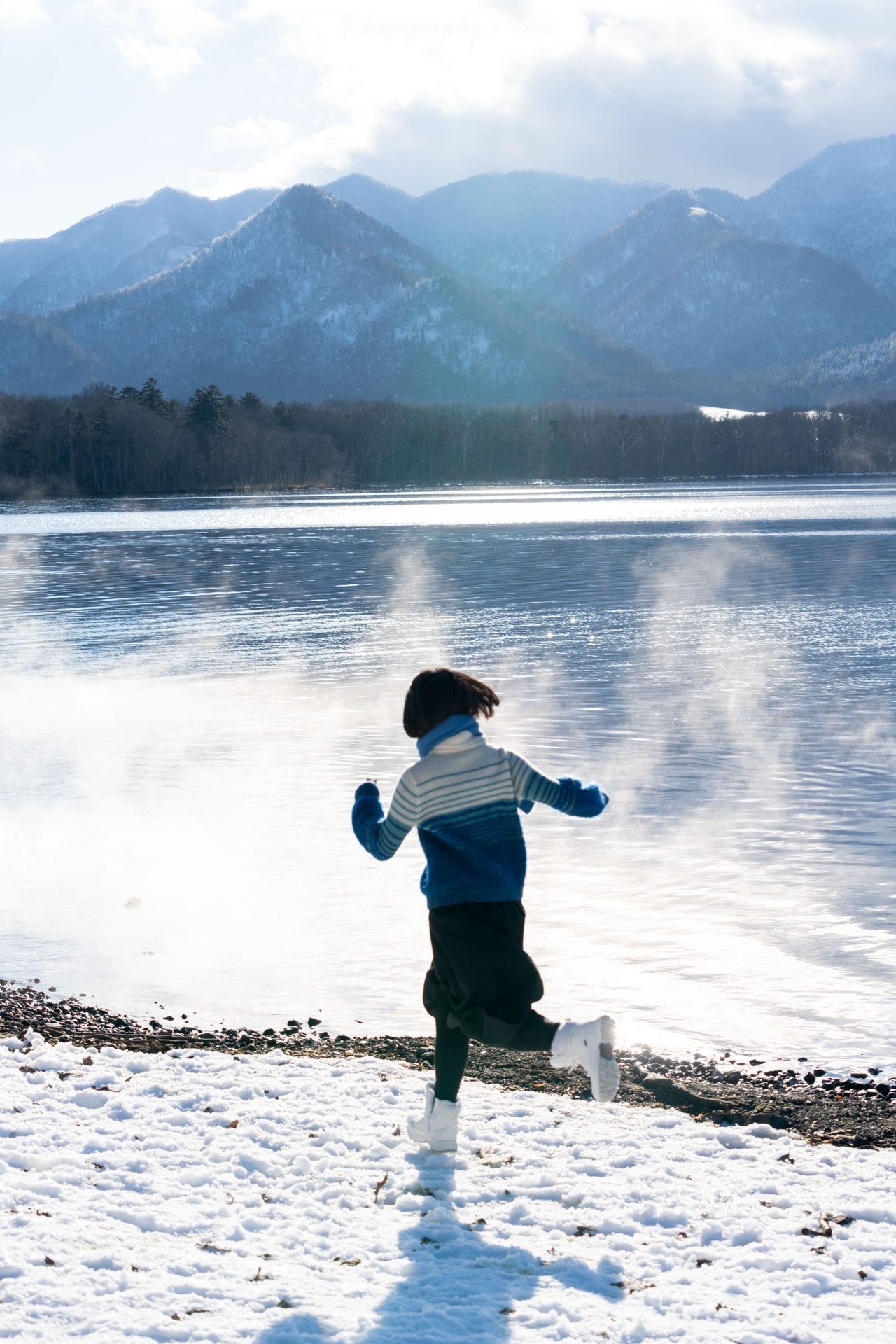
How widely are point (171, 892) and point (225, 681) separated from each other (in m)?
10.0

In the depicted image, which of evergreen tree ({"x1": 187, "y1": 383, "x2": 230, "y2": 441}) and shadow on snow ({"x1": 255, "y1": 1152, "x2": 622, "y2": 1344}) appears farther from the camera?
evergreen tree ({"x1": 187, "y1": 383, "x2": 230, "y2": 441})

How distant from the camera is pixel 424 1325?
3.86 metres

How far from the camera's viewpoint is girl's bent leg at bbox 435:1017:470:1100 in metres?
5.05

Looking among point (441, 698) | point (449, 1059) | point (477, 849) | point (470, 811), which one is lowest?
point (449, 1059)

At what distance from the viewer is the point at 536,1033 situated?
4.89 meters

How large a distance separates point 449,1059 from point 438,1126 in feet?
0.82

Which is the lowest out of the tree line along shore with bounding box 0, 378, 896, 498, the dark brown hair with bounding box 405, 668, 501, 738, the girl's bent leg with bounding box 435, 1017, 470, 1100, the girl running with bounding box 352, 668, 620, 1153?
the girl's bent leg with bounding box 435, 1017, 470, 1100

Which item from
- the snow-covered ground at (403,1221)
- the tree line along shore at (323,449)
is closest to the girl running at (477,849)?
the snow-covered ground at (403,1221)

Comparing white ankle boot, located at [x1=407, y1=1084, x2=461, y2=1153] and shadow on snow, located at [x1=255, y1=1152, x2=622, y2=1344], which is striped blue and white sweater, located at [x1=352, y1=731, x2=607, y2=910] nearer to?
white ankle boot, located at [x1=407, y1=1084, x2=461, y2=1153]

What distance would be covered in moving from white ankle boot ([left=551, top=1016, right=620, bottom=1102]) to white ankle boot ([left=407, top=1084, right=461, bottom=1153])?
0.51m

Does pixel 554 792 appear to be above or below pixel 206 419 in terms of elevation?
below

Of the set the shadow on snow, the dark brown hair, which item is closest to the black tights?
the shadow on snow

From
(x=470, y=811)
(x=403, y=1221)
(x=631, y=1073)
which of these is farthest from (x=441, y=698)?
(x=631, y=1073)

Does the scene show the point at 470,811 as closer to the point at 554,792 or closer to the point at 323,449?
the point at 554,792
